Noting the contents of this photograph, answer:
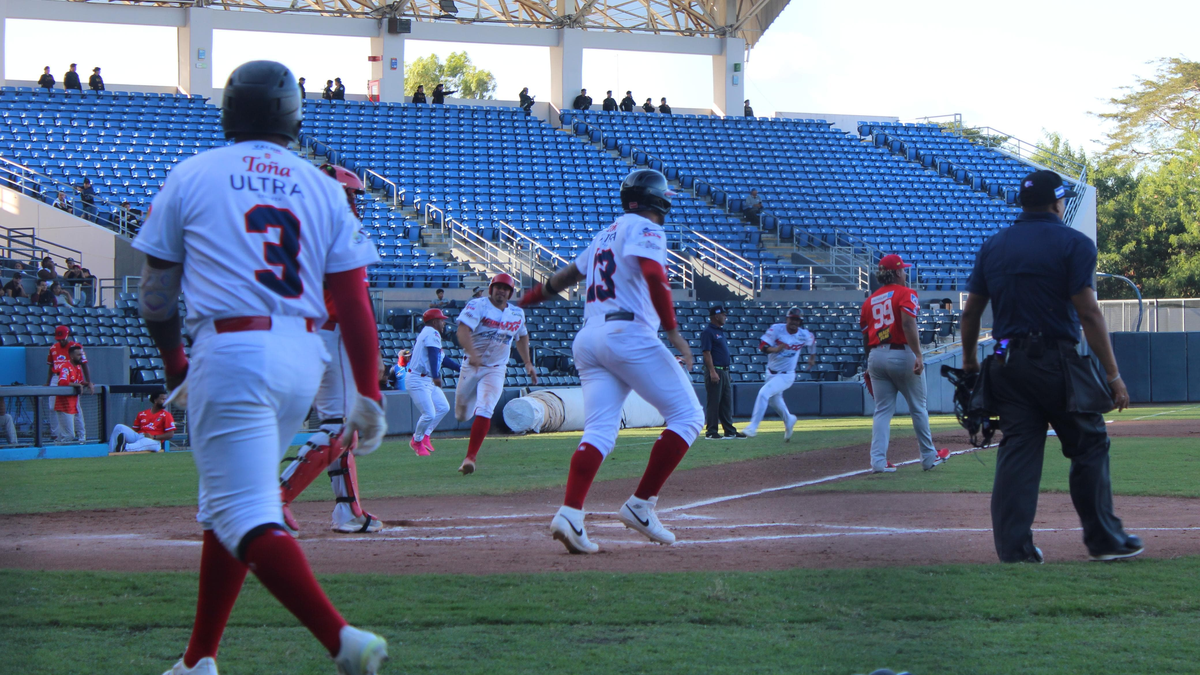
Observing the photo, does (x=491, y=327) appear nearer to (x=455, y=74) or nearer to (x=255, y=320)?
(x=255, y=320)

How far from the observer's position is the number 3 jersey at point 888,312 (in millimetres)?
11133

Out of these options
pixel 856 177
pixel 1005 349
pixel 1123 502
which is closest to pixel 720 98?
pixel 856 177

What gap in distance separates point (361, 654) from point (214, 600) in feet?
2.51

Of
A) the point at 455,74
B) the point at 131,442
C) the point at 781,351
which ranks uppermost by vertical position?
the point at 455,74

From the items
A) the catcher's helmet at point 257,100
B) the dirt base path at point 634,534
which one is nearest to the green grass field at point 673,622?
the dirt base path at point 634,534

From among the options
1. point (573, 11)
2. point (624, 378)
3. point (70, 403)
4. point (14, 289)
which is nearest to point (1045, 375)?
point (624, 378)

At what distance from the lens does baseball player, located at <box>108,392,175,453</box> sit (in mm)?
16844

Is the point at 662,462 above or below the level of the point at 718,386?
above

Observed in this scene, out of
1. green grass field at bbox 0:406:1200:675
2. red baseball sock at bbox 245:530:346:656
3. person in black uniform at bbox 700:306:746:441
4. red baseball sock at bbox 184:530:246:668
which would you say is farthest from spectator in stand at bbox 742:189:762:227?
red baseball sock at bbox 245:530:346:656

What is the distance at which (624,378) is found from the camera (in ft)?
21.0

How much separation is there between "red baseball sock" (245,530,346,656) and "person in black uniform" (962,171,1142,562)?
12.8 feet

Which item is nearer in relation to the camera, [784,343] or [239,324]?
[239,324]

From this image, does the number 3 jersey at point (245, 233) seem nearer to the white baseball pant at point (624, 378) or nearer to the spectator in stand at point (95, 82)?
the white baseball pant at point (624, 378)

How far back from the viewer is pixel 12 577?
566cm
